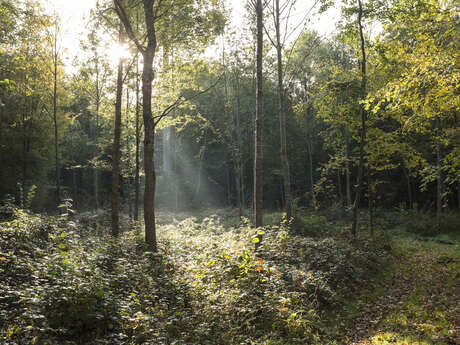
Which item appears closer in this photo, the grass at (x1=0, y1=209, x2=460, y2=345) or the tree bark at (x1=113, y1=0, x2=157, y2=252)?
the grass at (x1=0, y1=209, x2=460, y2=345)

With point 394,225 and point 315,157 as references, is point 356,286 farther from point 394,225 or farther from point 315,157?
point 315,157

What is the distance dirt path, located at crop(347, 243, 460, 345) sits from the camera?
16.3ft

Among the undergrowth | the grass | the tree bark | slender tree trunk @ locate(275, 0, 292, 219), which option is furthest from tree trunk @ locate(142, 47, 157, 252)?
slender tree trunk @ locate(275, 0, 292, 219)

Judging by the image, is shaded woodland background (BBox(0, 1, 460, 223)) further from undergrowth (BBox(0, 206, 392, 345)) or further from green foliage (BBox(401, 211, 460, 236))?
undergrowth (BBox(0, 206, 392, 345))

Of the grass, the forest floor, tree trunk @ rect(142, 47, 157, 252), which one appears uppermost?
tree trunk @ rect(142, 47, 157, 252)

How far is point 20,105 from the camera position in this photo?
18969mm

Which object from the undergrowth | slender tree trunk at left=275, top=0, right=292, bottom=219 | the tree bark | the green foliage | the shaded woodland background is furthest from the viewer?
the green foliage

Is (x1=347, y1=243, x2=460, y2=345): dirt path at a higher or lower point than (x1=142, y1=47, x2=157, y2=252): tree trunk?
lower

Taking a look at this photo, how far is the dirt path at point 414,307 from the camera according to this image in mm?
4953

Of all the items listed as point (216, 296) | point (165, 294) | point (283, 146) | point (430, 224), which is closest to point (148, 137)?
point (165, 294)

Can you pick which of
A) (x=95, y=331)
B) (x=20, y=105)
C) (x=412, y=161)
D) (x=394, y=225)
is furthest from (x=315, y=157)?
(x=95, y=331)

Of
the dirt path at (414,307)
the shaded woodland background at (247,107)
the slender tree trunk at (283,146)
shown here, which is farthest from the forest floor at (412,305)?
the slender tree trunk at (283,146)

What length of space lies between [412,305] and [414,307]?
14cm

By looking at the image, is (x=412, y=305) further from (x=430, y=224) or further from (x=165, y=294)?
(x=430, y=224)
